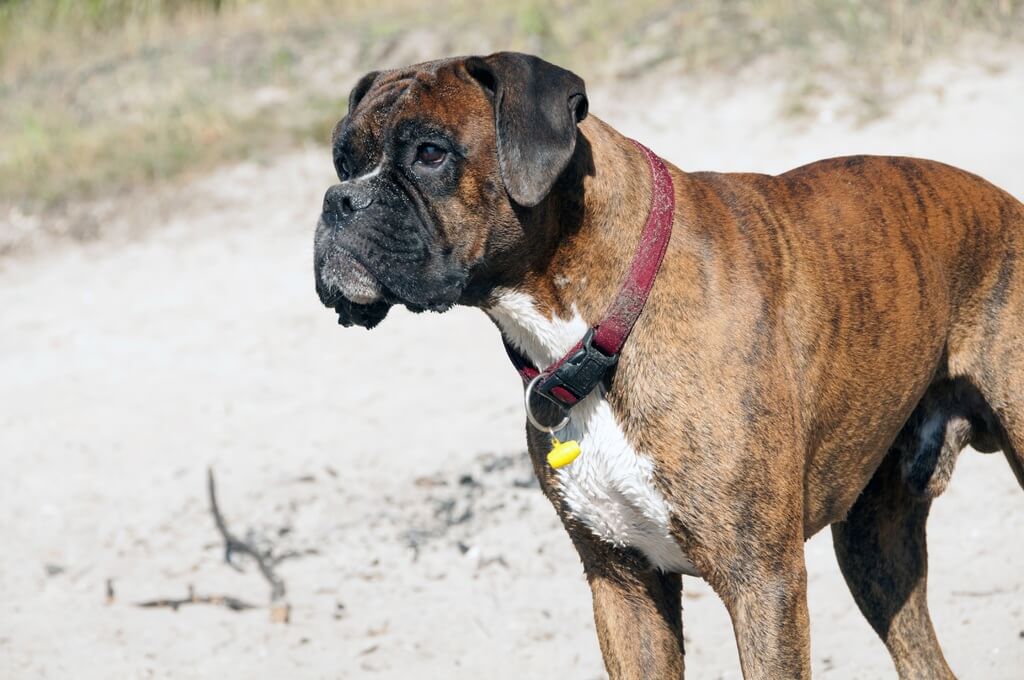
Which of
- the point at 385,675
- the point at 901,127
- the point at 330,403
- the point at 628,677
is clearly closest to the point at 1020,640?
the point at 628,677

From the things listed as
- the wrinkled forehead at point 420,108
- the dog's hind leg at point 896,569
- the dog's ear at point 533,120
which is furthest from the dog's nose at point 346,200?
the dog's hind leg at point 896,569

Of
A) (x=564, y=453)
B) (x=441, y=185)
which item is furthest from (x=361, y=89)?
(x=564, y=453)

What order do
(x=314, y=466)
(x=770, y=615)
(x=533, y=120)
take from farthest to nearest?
(x=314, y=466) → (x=770, y=615) → (x=533, y=120)

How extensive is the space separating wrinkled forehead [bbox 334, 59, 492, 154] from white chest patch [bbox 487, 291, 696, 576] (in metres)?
0.41

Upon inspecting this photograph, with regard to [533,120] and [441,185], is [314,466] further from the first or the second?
[533,120]

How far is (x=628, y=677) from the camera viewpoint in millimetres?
3562

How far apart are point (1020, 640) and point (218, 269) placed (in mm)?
5267

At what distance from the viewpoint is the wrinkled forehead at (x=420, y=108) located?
322 cm

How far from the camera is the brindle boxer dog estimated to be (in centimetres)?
318

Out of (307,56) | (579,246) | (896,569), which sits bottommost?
(896,569)

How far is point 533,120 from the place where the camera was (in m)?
3.12

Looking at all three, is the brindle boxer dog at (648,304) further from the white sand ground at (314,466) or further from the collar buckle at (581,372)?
the white sand ground at (314,466)

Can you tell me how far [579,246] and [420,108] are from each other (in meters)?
0.47

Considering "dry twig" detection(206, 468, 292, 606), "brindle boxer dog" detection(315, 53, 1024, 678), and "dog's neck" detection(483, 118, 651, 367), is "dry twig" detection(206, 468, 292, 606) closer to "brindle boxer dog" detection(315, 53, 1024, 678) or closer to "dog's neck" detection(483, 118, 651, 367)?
"brindle boxer dog" detection(315, 53, 1024, 678)
